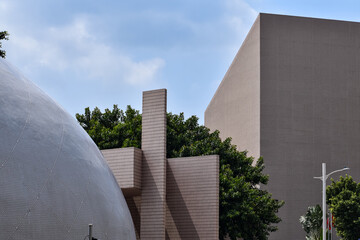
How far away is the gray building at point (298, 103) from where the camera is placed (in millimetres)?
67250

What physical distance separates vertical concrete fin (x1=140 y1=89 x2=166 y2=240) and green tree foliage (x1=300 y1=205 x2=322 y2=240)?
97.2ft

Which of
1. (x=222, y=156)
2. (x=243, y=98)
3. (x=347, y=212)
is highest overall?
(x=243, y=98)

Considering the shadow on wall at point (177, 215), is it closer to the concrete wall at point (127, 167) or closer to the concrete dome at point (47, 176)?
the concrete wall at point (127, 167)

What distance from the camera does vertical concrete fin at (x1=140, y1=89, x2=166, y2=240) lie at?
1244 inches

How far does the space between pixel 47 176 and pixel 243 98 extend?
2037 inches

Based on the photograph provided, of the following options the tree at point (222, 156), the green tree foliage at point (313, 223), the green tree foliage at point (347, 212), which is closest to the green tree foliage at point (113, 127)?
the tree at point (222, 156)

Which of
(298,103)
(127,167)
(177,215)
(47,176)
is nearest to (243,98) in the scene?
(298,103)

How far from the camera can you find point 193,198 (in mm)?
32375

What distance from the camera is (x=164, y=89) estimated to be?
1268 inches

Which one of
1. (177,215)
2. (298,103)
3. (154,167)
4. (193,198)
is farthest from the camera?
(298,103)

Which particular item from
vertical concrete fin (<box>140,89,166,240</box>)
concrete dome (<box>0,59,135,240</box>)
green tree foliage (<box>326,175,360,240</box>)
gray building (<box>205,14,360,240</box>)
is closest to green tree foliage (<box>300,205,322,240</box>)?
gray building (<box>205,14,360,240</box>)

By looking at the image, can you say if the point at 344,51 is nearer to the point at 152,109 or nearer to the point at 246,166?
the point at 246,166

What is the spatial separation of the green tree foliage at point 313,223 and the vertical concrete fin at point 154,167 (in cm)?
2963

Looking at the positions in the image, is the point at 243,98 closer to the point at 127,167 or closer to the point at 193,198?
the point at 193,198
